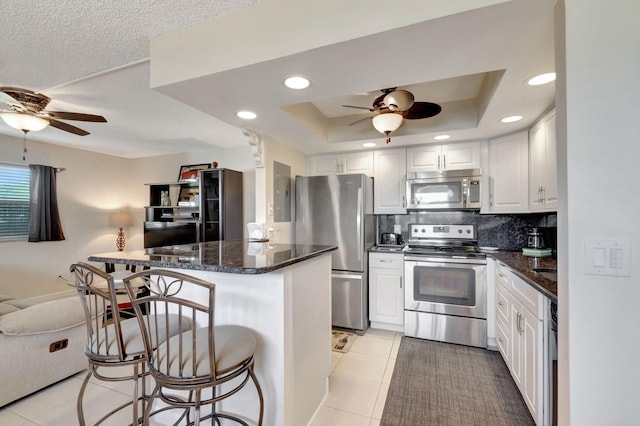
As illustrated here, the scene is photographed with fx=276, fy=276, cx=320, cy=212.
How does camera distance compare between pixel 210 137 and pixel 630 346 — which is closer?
pixel 630 346

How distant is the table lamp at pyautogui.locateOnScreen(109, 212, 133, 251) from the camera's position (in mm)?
4543

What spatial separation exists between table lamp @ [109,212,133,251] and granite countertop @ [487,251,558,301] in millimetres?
5282

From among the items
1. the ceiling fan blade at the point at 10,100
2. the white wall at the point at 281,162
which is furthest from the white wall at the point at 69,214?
the white wall at the point at 281,162

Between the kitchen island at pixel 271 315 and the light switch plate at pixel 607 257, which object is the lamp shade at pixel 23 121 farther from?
the light switch plate at pixel 607 257

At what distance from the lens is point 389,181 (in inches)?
136

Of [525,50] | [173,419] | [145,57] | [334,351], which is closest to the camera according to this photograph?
[525,50]

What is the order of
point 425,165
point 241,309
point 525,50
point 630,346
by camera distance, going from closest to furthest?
point 630,346 → point 525,50 → point 241,309 → point 425,165

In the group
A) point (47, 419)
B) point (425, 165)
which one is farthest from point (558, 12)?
point (47, 419)

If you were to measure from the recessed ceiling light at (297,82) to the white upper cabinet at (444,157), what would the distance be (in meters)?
1.99

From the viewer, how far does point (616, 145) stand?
3.14 ft

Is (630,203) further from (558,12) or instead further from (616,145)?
(558,12)

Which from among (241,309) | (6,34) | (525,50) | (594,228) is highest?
(6,34)

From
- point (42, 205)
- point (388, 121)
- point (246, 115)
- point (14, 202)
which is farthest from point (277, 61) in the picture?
point (14, 202)

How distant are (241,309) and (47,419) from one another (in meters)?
1.57
